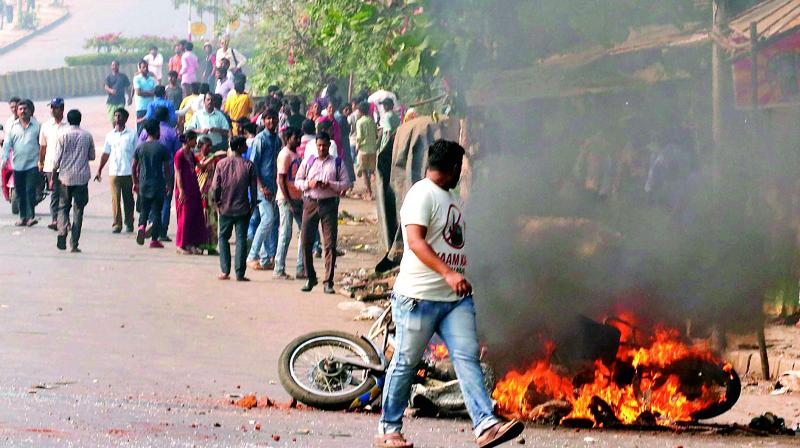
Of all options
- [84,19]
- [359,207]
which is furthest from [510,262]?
[84,19]

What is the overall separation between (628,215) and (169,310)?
3762 mm

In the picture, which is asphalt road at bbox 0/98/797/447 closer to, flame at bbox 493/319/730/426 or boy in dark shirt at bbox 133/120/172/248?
flame at bbox 493/319/730/426

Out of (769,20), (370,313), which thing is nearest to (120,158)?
(370,313)

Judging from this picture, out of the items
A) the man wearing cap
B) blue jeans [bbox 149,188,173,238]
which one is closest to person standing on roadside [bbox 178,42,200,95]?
the man wearing cap

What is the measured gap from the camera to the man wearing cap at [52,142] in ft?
Answer: 47.2

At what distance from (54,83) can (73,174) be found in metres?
22.5

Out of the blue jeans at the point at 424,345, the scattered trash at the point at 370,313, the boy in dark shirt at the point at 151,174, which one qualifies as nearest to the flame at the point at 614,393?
the blue jeans at the point at 424,345

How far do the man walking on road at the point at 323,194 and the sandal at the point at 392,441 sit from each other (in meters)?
5.74

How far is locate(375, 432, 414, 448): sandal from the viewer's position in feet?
19.9

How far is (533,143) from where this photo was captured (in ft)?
38.5

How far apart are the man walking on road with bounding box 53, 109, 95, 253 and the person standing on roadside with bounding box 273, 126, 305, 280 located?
234 cm

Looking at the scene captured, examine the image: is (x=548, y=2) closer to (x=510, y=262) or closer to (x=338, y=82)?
(x=510, y=262)

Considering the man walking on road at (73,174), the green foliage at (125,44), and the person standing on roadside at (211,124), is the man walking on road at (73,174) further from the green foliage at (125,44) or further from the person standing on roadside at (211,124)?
the green foliage at (125,44)

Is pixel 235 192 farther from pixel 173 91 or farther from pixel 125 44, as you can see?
pixel 125 44
